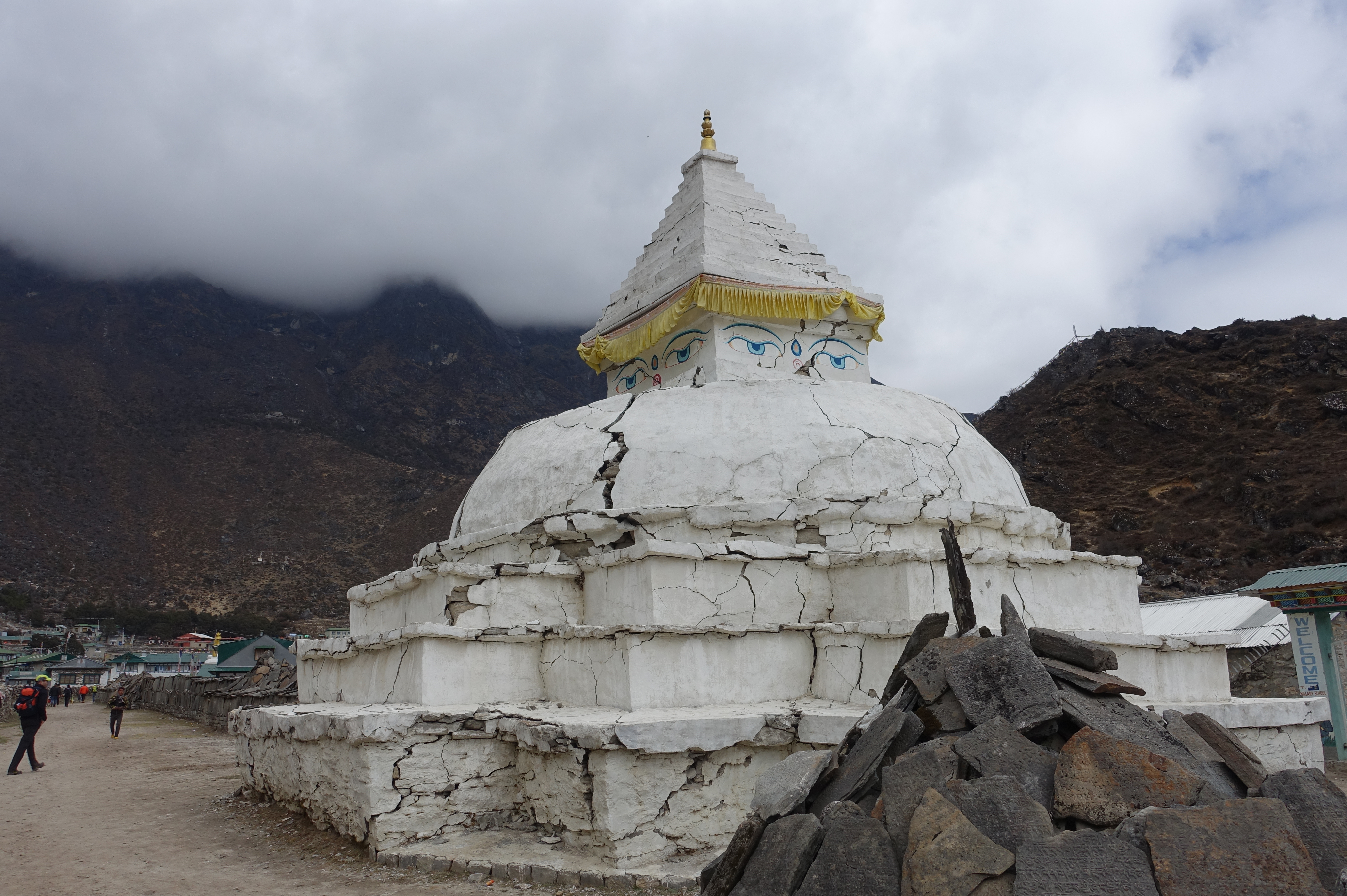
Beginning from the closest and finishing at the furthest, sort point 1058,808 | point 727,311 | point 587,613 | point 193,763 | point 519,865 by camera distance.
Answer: point 1058,808 → point 519,865 → point 587,613 → point 727,311 → point 193,763

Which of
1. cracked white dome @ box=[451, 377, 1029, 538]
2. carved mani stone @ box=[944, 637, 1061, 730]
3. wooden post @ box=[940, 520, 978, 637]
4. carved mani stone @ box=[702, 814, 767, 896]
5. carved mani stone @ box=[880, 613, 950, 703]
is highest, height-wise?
cracked white dome @ box=[451, 377, 1029, 538]

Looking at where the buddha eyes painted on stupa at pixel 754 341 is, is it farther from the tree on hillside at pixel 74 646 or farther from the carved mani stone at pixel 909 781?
the tree on hillside at pixel 74 646

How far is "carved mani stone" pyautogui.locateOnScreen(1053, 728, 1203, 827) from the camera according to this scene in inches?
134

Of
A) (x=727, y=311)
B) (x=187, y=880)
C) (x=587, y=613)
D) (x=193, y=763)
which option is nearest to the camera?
(x=187, y=880)

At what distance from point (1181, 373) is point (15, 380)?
2994 inches

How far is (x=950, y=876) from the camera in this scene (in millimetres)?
3258

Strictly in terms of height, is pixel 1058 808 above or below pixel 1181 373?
below

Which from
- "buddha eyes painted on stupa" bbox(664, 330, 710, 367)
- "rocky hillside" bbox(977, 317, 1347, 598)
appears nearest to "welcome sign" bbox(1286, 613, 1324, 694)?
"buddha eyes painted on stupa" bbox(664, 330, 710, 367)

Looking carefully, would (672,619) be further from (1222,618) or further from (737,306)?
(1222,618)

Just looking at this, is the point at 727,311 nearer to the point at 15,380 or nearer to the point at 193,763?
the point at 193,763

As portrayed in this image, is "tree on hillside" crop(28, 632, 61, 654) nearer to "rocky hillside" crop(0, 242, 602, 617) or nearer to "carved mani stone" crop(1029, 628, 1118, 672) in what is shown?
"rocky hillside" crop(0, 242, 602, 617)

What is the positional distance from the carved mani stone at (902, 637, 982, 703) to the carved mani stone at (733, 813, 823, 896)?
0.93 meters

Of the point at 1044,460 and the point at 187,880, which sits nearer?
the point at 187,880

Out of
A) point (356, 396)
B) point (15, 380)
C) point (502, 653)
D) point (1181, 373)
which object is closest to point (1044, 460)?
point (1181, 373)
